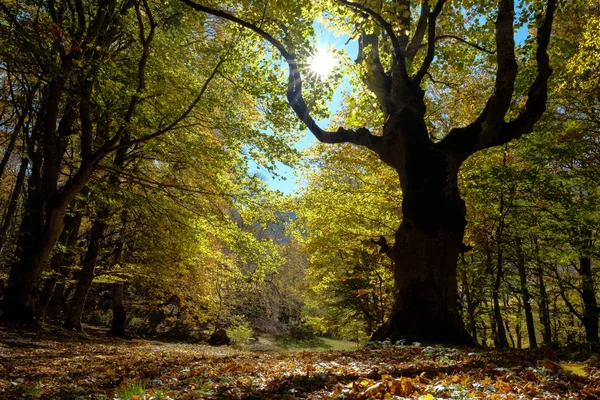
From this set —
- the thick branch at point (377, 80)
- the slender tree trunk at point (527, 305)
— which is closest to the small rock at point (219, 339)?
the slender tree trunk at point (527, 305)

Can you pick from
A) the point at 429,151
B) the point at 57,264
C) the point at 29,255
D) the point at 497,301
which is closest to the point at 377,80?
the point at 429,151

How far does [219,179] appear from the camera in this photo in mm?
10094

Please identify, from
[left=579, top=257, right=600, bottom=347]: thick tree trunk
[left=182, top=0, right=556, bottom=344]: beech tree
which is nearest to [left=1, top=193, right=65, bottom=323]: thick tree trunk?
[left=182, top=0, right=556, bottom=344]: beech tree

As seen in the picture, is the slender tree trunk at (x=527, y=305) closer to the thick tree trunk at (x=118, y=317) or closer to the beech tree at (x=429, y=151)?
the beech tree at (x=429, y=151)

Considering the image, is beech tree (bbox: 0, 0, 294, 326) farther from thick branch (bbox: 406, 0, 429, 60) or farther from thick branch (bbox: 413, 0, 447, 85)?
thick branch (bbox: 413, 0, 447, 85)

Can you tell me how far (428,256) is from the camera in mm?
6102

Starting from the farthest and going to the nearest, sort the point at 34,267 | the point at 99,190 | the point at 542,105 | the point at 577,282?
the point at 577,282, the point at 99,190, the point at 34,267, the point at 542,105

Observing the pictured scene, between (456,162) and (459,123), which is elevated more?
(459,123)

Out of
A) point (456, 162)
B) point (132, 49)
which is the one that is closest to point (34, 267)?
point (132, 49)

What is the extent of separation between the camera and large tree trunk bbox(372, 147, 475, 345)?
233 inches

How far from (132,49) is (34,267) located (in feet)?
21.3

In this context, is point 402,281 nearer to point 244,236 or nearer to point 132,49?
point 244,236

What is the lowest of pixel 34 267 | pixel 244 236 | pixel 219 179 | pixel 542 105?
pixel 34 267

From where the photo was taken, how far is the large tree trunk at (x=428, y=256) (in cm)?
592
